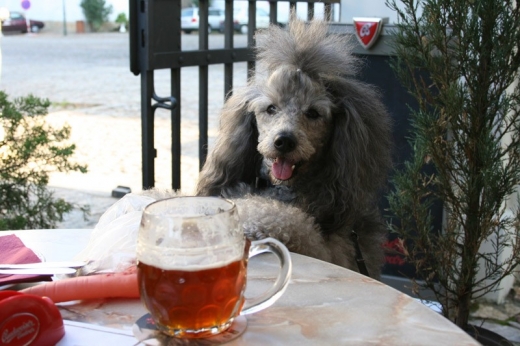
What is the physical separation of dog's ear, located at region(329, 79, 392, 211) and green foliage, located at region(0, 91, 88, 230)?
187 centimetres

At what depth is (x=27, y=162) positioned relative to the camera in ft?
12.3

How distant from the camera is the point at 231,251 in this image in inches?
39.4

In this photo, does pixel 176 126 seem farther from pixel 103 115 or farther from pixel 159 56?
pixel 103 115

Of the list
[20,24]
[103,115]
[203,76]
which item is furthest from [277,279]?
[20,24]

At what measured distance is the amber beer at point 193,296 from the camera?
38.3 inches

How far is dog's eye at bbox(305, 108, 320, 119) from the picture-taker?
96.7 inches

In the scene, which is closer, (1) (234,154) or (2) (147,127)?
(1) (234,154)

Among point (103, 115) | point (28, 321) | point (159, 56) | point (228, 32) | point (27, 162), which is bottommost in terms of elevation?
point (103, 115)

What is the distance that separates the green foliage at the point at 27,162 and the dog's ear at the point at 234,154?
146 cm

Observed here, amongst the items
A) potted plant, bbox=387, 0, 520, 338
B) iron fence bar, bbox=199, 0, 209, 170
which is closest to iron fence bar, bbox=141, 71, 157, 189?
iron fence bar, bbox=199, 0, 209, 170

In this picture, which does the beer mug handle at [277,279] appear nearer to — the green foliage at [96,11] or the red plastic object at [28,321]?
the red plastic object at [28,321]

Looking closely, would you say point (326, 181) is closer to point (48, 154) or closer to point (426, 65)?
point (426, 65)

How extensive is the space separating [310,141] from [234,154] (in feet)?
0.95

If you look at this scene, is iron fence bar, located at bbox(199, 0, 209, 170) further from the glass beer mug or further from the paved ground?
the glass beer mug
